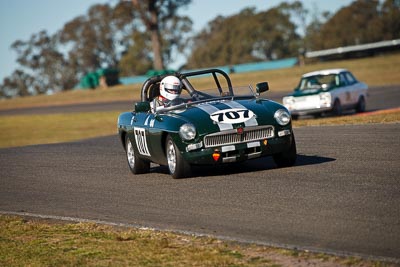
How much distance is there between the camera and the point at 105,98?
60000 mm

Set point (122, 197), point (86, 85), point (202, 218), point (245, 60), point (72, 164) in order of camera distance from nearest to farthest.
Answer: point (202, 218) → point (122, 197) → point (72, 164) → point (86, 85) → point (245, 60)

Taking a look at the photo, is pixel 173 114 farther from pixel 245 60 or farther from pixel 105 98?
pixel 245 60

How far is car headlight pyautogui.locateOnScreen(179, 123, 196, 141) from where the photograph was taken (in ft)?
36.5

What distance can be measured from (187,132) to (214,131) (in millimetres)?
329

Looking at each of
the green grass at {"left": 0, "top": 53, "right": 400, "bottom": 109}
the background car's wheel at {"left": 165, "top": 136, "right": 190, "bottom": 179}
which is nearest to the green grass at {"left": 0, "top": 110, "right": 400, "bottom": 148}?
the green grass at {"left": 0, "top": 53, "right": 400, "bottom": 109}

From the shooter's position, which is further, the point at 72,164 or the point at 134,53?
the point at 134,53

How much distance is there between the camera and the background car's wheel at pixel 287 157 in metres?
11.5

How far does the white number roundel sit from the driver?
4.55ft

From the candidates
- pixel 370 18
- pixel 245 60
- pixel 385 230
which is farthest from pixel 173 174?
pixel 245 60

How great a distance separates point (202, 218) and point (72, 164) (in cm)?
665

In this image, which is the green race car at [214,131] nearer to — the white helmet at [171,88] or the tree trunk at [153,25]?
the white helmet at [171,88]

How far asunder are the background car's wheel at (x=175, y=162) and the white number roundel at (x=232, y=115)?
2.04ft

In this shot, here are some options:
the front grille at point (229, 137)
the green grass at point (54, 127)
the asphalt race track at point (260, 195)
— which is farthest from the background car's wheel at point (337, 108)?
the front grille at point (229, 137)

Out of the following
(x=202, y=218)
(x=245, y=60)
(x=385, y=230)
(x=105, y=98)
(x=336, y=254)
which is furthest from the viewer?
(x=245, y=60)
